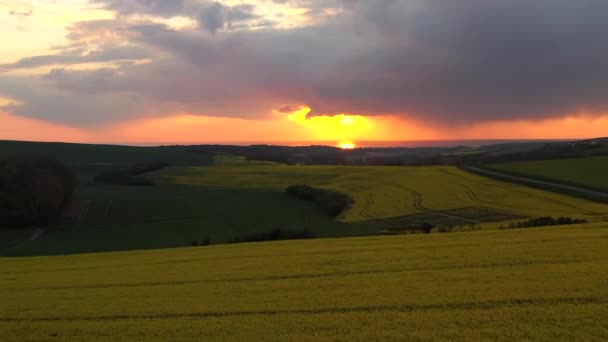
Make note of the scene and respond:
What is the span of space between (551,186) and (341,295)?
4574 cm

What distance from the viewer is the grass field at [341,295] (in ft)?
29.9

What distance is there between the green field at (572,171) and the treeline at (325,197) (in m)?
23.9

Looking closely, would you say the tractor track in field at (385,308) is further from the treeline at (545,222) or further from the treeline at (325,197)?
the treeline at (325,197)

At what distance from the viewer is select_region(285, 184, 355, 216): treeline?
5125 centimetres

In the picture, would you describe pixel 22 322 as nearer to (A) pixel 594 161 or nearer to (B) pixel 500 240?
(B) pixel 500 240

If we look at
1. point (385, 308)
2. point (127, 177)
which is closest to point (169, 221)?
point (127, 177)

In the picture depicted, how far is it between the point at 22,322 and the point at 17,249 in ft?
113

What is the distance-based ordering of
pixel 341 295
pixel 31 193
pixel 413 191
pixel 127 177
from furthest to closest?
pixel 127 177 → pixel 413 191 → pixel 31 193 → pixel 341 295

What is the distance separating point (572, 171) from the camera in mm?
57000

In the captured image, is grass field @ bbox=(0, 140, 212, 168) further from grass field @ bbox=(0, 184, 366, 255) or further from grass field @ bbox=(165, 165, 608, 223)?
grass field @ bbox=(0, 184, 366, 255)

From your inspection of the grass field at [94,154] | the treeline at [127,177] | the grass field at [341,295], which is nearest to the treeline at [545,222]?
the grass field at [341,295]

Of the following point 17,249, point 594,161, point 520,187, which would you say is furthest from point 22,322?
point 594,161

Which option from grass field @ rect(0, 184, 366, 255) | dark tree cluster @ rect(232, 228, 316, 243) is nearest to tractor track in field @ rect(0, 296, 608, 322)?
grass field @ rect(0, 184, 366, 255)

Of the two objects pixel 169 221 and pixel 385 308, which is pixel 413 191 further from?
pixel 385 308
